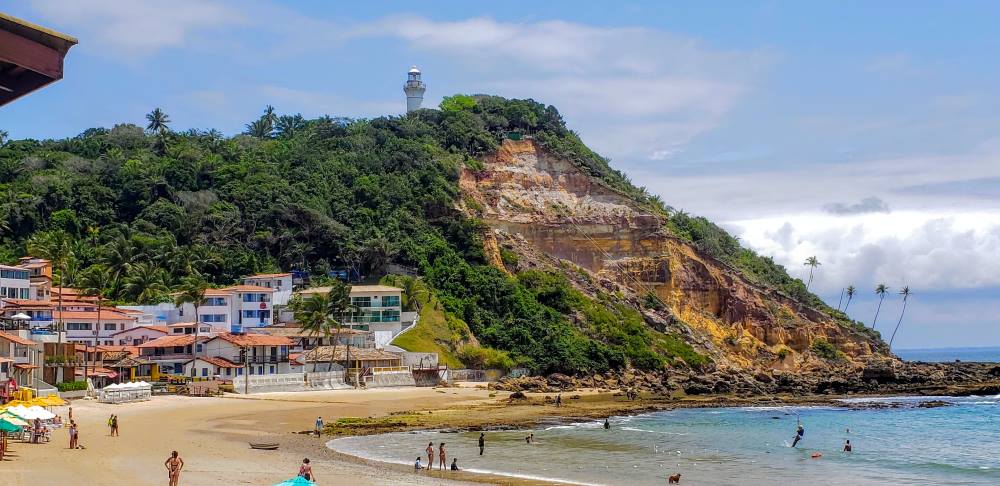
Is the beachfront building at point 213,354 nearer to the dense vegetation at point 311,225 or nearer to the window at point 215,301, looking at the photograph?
the dense vegetation at point 311,225

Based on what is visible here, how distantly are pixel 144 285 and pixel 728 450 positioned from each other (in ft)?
170

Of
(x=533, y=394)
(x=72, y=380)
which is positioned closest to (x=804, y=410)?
(x=533, y=394)

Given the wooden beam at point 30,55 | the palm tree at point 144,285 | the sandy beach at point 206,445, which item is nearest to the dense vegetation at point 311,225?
the palm tree at point 144,285

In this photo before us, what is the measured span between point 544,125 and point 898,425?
71.6 m

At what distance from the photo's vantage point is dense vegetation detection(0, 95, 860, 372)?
8450cm

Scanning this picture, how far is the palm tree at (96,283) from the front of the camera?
2581 inches

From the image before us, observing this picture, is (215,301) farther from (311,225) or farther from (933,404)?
(933,404)

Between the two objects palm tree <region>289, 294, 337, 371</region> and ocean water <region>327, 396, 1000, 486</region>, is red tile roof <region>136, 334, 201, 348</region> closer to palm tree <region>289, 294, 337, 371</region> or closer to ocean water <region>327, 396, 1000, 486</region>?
palm tree <region>289, 294, 337, 371</region>

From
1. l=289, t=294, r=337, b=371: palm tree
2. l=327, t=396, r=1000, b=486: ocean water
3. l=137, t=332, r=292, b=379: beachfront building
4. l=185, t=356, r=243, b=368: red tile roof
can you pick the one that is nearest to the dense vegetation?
l=137, t=332, r=292, b=379: beachfront building

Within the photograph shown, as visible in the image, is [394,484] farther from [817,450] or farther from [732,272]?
[732,272]

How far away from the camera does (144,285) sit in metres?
78.8

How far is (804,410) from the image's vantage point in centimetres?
6556

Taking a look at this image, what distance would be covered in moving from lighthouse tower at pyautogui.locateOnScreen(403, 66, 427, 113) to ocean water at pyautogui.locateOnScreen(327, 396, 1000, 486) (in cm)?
8228

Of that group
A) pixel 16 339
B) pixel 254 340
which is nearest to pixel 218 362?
pixel 254 340
